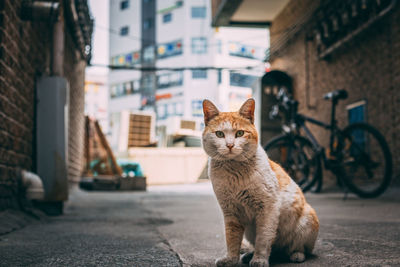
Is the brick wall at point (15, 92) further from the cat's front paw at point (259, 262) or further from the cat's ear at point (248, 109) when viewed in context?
the cat's front paw at point (259, 262)

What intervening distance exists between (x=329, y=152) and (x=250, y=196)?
13.3ft

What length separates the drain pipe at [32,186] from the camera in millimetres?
3254

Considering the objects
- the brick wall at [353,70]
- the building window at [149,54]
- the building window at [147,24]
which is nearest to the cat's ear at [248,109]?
the brick wall at [353,70]

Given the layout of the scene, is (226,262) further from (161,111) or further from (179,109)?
(161,111)

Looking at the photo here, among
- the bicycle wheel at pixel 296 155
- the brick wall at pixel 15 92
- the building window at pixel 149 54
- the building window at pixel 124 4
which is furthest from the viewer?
the building window at pixel 124 4

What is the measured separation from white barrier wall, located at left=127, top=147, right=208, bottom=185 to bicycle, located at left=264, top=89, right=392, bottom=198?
9.60 metres

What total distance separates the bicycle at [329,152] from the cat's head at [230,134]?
3.32 m

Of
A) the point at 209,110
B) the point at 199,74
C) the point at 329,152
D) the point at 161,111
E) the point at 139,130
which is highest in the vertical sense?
the point at 199,74

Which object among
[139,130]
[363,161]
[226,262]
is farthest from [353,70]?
[139,130]

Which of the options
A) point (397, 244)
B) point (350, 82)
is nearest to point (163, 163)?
point (350, 82)

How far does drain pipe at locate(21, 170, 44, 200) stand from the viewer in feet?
10.7

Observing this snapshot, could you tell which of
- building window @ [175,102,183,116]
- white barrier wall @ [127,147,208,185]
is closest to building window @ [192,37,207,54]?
building window @ [175,102,183,116]

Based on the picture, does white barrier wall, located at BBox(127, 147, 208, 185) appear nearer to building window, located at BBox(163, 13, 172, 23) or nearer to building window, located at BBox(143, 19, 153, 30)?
building window, located at BBox(163, 13, 172, 23)

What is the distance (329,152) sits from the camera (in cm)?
539
